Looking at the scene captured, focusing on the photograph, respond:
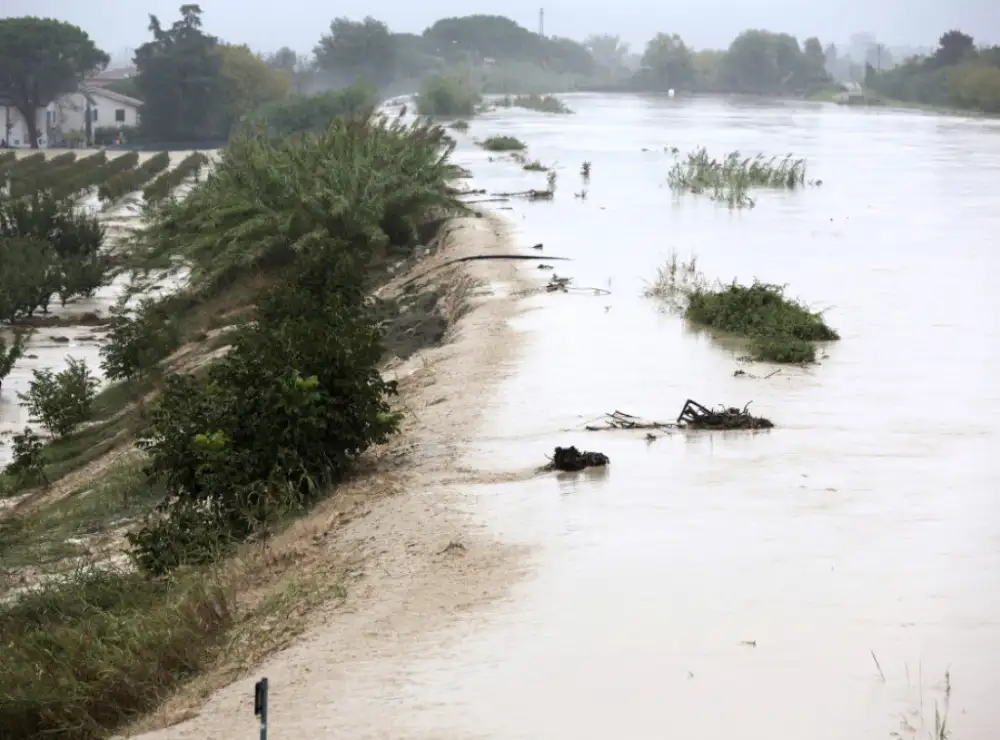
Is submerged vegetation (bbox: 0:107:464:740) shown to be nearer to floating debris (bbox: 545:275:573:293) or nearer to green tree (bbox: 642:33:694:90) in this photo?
floating debris (bbox: 545:275:573:293)

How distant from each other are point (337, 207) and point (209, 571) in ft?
42.8

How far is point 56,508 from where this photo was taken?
12.5m

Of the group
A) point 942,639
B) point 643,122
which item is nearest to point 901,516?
point 942,639

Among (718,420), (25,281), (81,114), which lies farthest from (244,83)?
(718,420)

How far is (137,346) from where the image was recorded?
19391mm

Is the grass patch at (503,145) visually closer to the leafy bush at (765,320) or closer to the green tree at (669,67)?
the leafy bush at (765,320)

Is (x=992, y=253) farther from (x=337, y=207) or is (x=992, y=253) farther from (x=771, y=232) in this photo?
(x=337, y=207)

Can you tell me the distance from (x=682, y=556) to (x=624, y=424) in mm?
2815

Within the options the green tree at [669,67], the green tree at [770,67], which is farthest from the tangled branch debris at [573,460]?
the green tree at [669,67]

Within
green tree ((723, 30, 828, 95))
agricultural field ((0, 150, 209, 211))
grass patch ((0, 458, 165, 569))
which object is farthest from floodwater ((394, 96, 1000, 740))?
green tree ((723, 30, 828, 95))

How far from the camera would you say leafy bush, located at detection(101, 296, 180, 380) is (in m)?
19.0

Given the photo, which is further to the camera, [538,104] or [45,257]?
[538,104]

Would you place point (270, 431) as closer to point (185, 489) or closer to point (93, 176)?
point (185, 489)

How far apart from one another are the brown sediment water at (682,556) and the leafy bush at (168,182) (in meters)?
28.9
